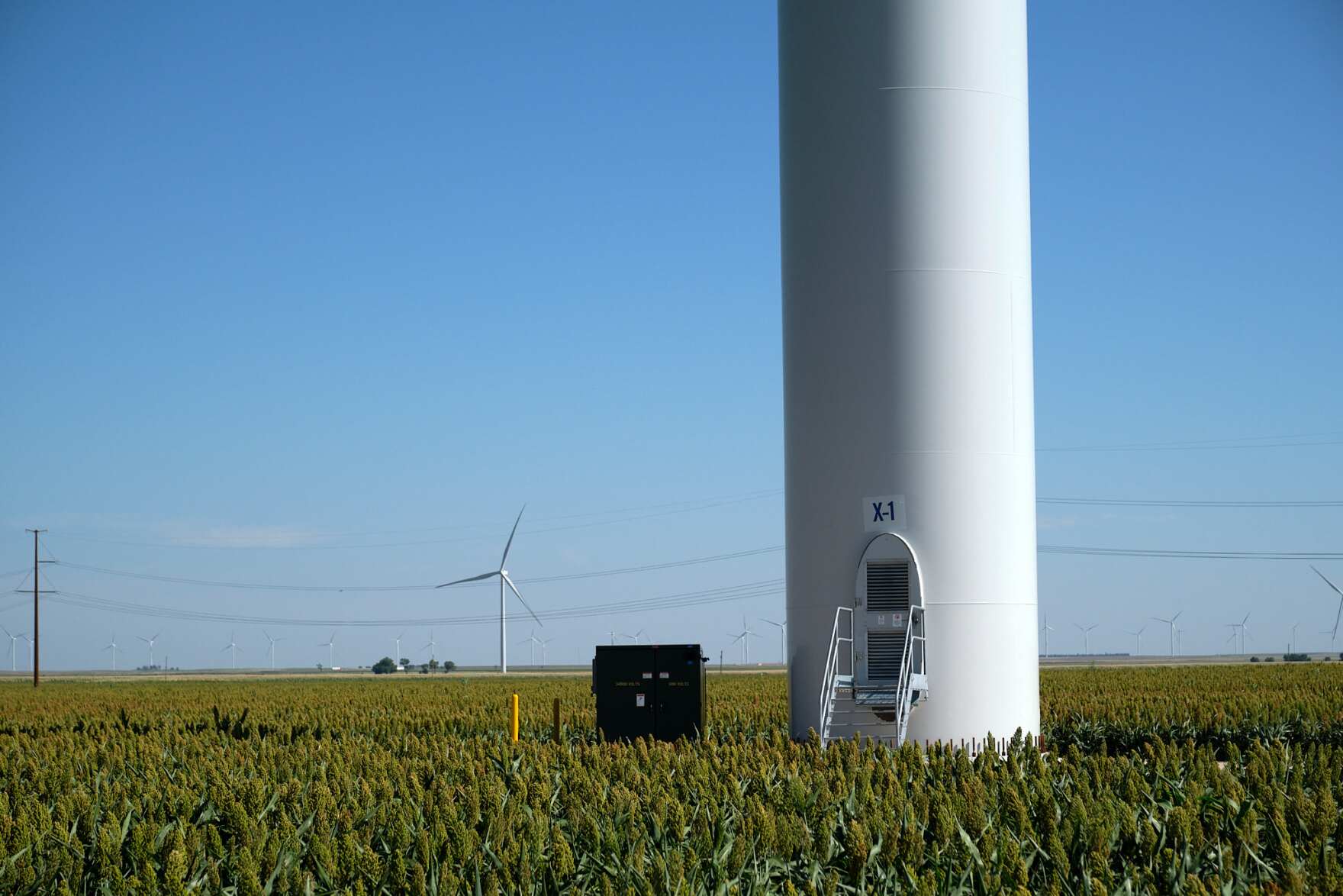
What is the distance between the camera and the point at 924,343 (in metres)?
20.1

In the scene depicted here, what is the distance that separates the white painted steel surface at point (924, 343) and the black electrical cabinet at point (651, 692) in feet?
8.21

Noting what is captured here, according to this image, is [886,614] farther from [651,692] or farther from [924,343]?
[651,692]

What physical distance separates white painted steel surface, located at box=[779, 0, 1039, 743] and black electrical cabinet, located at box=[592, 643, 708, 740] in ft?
8.21

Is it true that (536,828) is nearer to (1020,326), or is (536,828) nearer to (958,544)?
(958,544)

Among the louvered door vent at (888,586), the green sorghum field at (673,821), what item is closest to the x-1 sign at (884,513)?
the louvered door vent at (888,586)

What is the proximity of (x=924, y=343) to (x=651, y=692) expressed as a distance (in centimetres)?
A: 752

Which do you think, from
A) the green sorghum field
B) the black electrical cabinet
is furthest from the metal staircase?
the black electrical cabinet

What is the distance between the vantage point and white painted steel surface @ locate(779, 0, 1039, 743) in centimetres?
2006

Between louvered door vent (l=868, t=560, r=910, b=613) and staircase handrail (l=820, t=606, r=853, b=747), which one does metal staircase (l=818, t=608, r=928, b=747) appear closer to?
staircase handrail (l=820, t=606, r=853, b=747)

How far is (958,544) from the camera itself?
65.7 ft

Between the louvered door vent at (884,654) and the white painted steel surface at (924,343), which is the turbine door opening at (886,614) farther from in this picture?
the white painted steel surface at (924,343)

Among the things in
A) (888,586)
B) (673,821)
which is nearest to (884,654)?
(888,586)

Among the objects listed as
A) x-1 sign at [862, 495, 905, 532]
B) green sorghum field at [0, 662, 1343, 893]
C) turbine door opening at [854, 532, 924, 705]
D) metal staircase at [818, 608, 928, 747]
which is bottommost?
green sorghum field at [0, 662, 1343, 893]

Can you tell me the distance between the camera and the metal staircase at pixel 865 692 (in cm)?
1955
